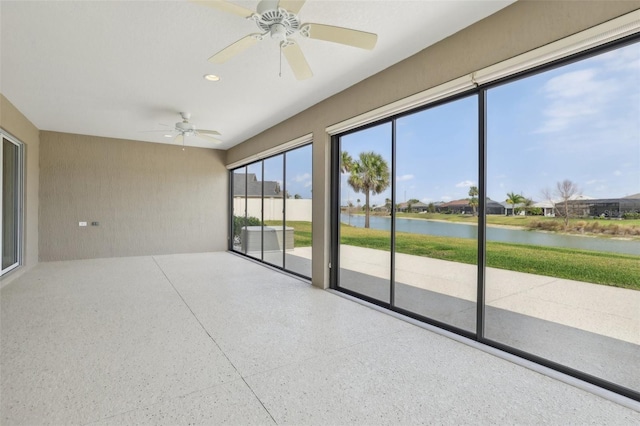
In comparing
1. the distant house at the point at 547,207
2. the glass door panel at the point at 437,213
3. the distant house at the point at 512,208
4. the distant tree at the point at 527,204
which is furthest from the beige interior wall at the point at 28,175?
the distant house at the point at 547,207

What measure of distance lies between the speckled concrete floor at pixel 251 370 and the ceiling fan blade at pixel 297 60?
95.9 inches

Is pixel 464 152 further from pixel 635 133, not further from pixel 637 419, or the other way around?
pixel 637 419

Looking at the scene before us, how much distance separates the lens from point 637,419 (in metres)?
1.83

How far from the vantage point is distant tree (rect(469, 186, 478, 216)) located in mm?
3005

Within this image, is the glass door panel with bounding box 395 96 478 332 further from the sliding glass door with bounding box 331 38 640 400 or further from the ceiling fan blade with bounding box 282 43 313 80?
the ceiling fan blade with bounding box 282 43 313 80

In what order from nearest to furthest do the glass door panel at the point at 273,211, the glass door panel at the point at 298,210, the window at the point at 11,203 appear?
1. the window at the point at 11,203
2. the glass door panel at the point at 298,210
3. the glass door panel at the point at 273,211

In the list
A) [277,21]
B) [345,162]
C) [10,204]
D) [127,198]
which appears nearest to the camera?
[277,21]

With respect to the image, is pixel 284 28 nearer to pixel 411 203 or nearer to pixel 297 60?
pixel 297 60

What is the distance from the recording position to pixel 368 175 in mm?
4414

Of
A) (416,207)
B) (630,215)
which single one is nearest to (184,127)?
(416,207)

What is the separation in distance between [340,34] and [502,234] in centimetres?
244

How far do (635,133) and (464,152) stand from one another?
1.50 meters

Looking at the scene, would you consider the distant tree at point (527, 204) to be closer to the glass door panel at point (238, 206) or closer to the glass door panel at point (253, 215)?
the glass door panel at point (253, 215)

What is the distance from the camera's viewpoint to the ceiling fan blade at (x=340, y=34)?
7.16 ft
